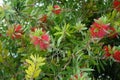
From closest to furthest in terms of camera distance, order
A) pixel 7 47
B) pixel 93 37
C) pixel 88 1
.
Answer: pixel 93 37
pixel 7 47
pixel 88 1

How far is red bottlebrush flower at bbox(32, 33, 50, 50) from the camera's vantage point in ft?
5.85

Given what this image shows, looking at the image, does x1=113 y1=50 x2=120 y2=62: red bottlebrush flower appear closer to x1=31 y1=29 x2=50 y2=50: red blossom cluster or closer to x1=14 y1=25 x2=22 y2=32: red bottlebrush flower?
x1=31 y1=29 x2=50 y2=50: red blossom cluster

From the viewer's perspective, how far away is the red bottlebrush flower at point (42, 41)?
5.85 ft

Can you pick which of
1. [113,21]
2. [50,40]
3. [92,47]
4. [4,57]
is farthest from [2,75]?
[113,21]

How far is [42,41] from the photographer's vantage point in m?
1.78

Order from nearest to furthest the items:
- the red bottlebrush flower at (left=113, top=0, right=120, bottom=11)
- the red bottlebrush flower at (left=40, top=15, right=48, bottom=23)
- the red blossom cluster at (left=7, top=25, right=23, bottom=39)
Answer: the red blossom cluster at (left=7, top=25, right=23, bottom=39) < the red bottlebrush flower at (left=40, top=15, right=48, bottom=23) < the red bottlebrush flower at (left=113, top=0, right=120, bottom=11)

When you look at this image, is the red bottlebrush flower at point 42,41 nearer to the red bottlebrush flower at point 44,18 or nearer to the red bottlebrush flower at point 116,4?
the red bottlebrush flower at point 44,18

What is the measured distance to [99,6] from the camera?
2.64 m

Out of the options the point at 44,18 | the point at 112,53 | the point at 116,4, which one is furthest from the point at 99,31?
the point at 116,4

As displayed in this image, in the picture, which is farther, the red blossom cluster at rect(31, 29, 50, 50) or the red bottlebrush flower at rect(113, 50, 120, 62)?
the red bottlebrush flower at rect(113, 50, 120, 62)

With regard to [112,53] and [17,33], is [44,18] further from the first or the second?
[112,53]

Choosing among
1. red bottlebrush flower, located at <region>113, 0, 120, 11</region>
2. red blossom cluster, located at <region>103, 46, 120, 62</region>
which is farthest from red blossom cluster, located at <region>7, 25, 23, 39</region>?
red bottlebrush flower, located at <region>113, 0, 120, 11</region>

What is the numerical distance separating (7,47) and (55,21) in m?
0.38

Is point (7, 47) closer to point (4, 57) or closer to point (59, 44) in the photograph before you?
point (4, 57)
